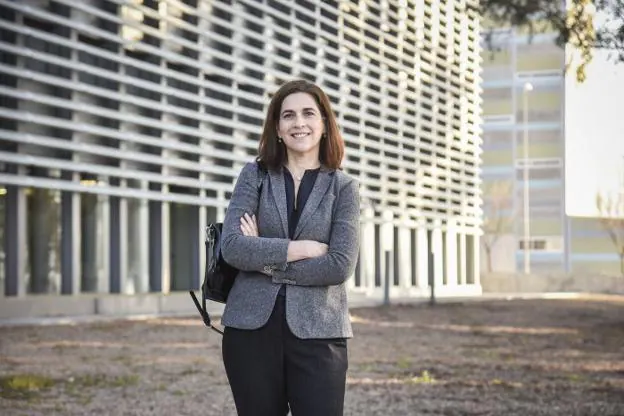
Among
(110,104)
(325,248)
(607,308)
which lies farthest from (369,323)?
(325,248)

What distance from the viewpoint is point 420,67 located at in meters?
36.4

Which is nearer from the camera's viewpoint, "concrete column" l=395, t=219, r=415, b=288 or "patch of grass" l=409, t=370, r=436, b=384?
"patch of grass" l=409, t=370, r=436, b=384

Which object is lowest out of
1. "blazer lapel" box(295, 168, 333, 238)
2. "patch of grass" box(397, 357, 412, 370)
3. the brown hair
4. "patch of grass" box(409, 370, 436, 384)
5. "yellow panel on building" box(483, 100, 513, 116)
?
"patch of grass" box(397, 357, 412, 370)

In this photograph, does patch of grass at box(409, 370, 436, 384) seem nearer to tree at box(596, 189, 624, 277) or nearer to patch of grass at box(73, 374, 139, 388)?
patch of grass at box(73, 374, 139, 388)

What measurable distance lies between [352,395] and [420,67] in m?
28.3

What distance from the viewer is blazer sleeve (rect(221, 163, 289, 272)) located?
3.15 metres

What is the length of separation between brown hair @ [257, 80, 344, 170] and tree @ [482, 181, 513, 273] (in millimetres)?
56106

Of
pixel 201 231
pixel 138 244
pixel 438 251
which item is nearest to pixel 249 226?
pixel 138 244

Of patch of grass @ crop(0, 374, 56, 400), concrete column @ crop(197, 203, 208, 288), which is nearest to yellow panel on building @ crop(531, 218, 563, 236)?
concrete column @ crop(197, 203, 208, 288)

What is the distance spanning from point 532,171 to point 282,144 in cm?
5938

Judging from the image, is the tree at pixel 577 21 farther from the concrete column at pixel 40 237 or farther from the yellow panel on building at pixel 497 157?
the yellow panel on building at pixel 497 157

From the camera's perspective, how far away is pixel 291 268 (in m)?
3.15

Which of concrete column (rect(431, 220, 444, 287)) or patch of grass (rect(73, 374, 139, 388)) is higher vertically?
concrete column (rect(431, 220, 444, 287))

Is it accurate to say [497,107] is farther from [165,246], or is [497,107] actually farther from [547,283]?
[165,246]
